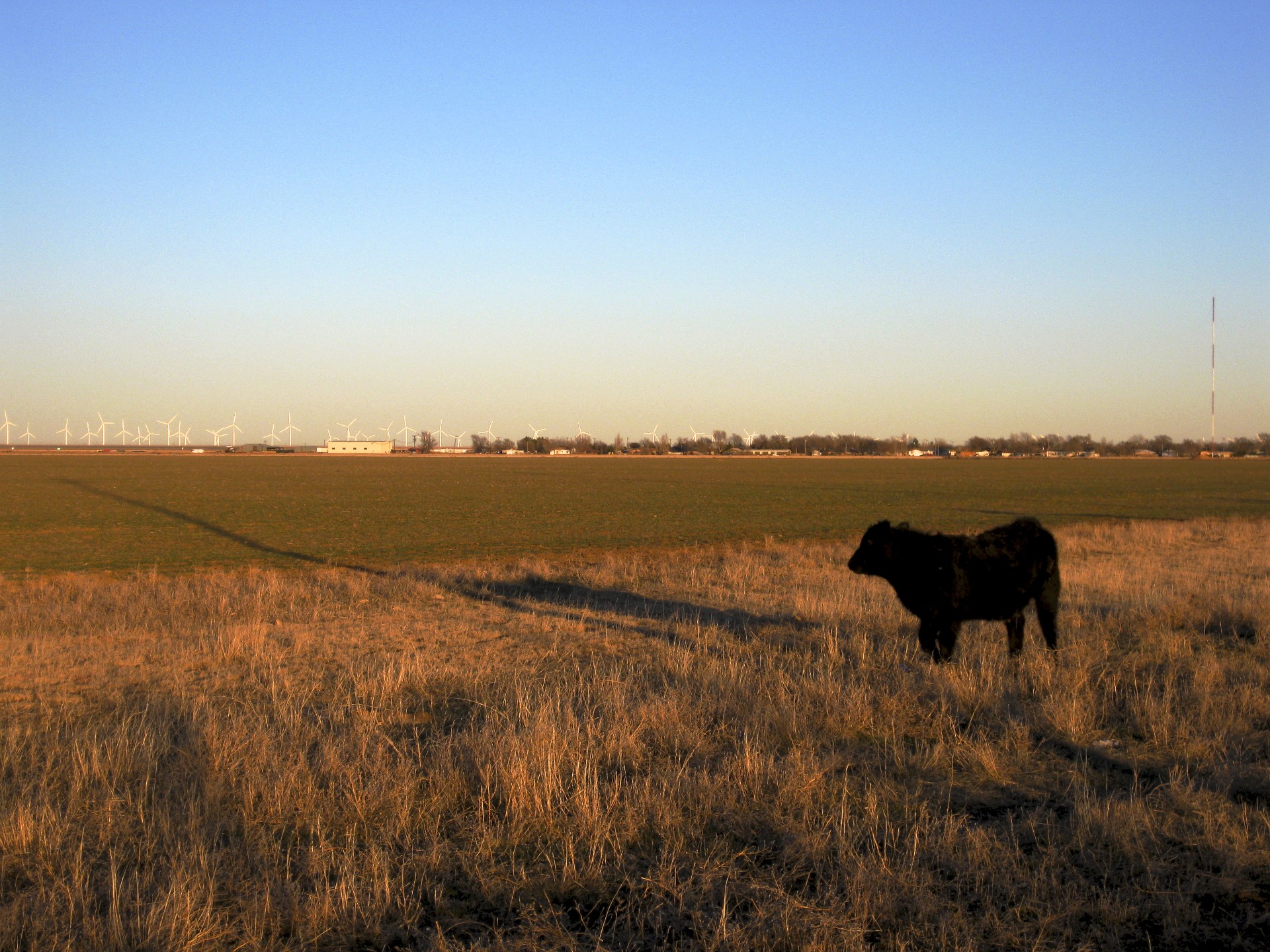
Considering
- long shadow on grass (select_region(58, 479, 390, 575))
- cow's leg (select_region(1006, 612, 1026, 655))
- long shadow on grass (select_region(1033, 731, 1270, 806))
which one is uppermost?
cow's leg (select_region(1006, 612, 1026, 655))

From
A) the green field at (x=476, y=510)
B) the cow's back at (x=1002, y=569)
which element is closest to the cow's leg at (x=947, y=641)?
the cow's back at (x=1002, y=569)

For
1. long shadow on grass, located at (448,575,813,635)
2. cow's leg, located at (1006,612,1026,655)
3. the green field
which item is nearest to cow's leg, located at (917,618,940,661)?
cow's leg, located at (1006,612,1026,655)

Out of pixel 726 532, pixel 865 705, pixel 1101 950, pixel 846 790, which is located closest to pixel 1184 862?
pixel 1101 950

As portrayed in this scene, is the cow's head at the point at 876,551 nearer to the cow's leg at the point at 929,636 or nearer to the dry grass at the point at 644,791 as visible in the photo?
the cow's leg at the point at 929,636

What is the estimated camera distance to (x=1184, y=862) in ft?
14.1

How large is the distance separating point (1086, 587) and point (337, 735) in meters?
12.7

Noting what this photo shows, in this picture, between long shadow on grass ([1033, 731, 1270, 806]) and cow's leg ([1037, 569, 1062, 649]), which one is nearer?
long shadow on grass ([1033, 731, 1270, 806])

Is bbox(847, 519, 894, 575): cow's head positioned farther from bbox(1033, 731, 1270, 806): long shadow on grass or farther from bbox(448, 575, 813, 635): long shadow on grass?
bbox(1033, 731, 1270, 806): long shadow on grass

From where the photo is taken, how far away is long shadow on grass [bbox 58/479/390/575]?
20438mm

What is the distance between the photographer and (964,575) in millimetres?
8375

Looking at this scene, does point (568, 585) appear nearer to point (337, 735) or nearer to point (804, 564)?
point (804, 564)

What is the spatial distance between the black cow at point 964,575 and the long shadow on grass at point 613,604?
2.62 metres

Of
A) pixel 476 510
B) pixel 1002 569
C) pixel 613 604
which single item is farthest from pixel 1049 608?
pixel 476 510

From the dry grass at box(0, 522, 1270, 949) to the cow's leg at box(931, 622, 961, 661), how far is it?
0.26m
